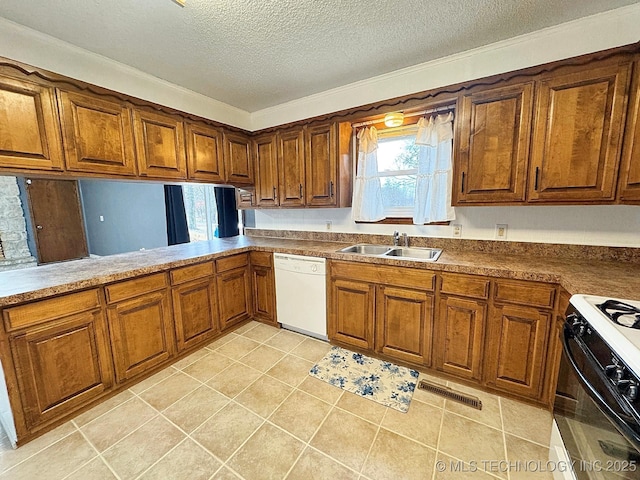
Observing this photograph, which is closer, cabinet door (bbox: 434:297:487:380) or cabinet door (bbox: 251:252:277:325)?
cabinet door (bbox: 434:297:487:380)

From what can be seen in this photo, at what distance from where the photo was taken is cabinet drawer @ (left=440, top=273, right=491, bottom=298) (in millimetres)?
1746

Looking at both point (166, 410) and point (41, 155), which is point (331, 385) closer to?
point (166, 410)

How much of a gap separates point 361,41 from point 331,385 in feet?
8.44

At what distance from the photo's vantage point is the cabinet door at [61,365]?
1.47 m

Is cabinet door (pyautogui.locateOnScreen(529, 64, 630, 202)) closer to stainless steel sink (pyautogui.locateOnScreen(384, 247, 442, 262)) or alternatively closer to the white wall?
the white wall

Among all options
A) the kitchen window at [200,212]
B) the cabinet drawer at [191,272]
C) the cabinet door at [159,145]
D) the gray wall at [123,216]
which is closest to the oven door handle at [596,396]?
the cabinet drawer at [191,272]

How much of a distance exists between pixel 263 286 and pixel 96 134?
1902 mm

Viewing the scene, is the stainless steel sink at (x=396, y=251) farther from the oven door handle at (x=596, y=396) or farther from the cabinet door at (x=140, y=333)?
the cabinet door at (x=140, y=333)

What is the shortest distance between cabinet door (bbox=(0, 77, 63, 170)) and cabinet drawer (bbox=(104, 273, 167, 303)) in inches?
35.0

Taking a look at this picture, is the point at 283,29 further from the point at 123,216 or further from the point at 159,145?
the point at 123,216

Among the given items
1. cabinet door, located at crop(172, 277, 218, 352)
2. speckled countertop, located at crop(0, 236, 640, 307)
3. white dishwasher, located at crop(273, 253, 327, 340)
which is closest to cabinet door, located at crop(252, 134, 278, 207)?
white dishwasher, located at crop(273, 253, 327, 340)

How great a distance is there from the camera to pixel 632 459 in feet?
2.35

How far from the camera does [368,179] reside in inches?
104

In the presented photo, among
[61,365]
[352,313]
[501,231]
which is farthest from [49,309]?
[501,231]
